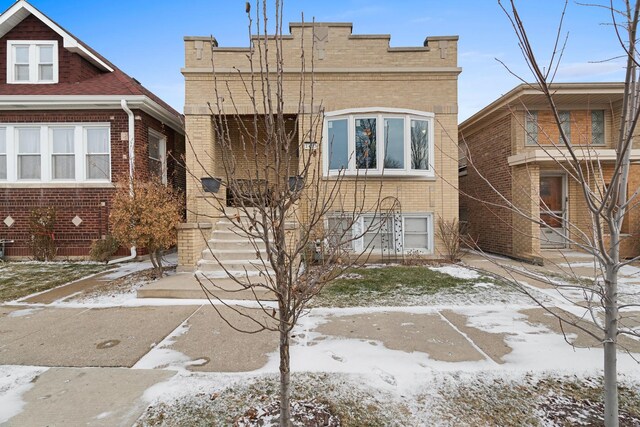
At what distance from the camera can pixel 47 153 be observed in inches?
384

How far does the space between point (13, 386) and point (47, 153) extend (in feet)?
30.4

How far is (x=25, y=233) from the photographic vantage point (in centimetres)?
960

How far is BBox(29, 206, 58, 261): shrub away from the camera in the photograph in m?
9.27

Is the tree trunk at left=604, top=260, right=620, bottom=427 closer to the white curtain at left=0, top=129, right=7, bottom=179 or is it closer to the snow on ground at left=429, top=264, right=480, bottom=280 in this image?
the snow on ground at left=429, top=264, right=480, bottom=280

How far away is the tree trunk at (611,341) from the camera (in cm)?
202

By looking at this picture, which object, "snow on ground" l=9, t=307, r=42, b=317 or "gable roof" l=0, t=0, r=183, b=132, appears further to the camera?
"gable roof" l=0, t=0, r=183, b=132

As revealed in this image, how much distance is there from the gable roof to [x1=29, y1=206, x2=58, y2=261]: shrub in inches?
121

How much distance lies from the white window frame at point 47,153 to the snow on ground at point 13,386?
775 cm

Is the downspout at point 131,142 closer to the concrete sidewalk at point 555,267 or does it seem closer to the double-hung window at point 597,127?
the concrete sidewalk at point 555,267

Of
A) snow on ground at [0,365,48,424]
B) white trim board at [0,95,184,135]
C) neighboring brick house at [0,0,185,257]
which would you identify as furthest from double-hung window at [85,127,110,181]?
snow on ground at [0,365,48,424]

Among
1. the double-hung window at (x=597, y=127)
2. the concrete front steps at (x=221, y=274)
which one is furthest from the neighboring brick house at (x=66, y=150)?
the double-hung window at (x=597, y=127)

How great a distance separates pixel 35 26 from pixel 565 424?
15.2 meters

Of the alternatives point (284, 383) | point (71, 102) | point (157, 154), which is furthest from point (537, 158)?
point (71, 102)

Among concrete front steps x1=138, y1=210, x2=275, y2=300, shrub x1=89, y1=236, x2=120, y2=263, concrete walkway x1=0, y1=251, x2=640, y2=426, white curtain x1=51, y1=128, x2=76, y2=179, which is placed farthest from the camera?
white curtain x1=51, y1=128, x2=76, y2=179
